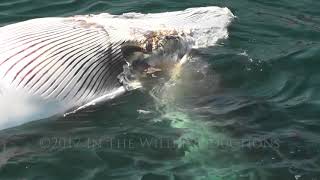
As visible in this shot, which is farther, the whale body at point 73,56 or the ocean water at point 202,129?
the whale body at point 73,56

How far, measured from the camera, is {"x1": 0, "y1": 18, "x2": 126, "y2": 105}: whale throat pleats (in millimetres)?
6367

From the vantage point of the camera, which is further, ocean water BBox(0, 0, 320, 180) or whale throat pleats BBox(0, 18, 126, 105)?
whale throat pleats BBox(0, 18, 126, 105)

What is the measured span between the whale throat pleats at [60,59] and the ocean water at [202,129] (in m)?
0.26

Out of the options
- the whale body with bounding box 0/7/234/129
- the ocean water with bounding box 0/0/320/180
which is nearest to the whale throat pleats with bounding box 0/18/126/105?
the whale body with bounding box 0/7/234/129

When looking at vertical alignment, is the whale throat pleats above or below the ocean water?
above

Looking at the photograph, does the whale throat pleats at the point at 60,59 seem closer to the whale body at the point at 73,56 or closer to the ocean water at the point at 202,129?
the whale body at the point at 73,56

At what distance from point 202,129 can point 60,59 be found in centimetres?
156

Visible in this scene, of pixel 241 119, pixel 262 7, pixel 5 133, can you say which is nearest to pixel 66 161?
pixel 5 133

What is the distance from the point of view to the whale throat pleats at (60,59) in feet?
20.9

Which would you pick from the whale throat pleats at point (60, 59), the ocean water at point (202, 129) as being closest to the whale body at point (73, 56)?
the whale throat pleats at point (60, 59)

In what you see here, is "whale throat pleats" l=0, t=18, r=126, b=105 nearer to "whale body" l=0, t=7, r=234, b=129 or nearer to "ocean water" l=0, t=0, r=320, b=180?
"whale body" l=0, t=7, r=234, b=129

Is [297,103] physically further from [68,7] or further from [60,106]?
[68,7]

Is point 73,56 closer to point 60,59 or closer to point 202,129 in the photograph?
point 60,59

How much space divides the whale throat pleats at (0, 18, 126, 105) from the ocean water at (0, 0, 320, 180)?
0.26m
